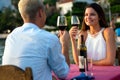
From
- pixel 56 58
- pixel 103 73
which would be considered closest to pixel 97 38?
pixel 103 73

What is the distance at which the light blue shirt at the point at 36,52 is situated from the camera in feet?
5.55

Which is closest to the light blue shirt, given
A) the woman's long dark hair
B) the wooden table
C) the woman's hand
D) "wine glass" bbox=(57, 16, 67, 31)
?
the wooden table

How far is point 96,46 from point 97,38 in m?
0.06

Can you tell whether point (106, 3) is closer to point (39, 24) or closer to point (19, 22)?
point (19, 22)

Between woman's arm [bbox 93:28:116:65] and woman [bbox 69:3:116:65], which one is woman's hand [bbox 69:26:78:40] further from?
woman's arm [bbox 93:28:116:65]

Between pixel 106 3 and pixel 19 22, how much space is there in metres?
9.06

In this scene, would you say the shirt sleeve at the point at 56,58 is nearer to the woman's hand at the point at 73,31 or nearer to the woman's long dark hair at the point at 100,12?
the woman's hand at the point at 73,31

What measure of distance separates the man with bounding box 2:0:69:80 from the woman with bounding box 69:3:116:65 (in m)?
0.74

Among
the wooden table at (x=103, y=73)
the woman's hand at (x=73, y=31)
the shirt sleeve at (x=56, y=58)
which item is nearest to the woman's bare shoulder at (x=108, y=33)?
the woman's hand at (x=73, y=31)

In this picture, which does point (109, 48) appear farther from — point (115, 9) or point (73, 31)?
point (115, 9)

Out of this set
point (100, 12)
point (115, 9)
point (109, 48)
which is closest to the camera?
point (109, 48)

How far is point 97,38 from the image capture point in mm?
2635

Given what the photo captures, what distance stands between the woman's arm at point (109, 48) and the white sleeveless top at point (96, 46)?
3 cm

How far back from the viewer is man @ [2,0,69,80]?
66.6 inches
